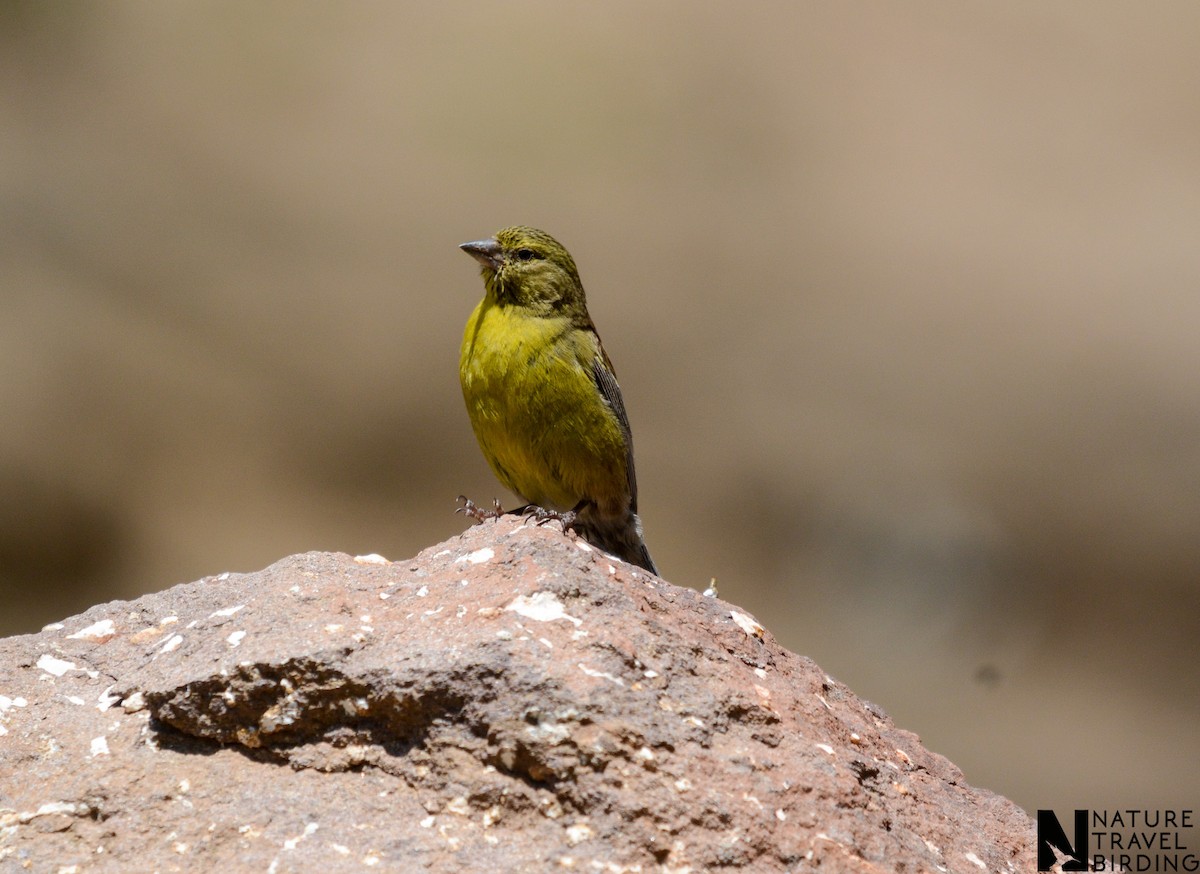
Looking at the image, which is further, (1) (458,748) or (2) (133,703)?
(2) (133,703)

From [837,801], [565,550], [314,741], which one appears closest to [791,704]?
[837,801]

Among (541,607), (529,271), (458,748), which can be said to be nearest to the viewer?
(458,748)

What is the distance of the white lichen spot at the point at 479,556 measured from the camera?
134 inches

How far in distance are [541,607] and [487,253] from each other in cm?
262

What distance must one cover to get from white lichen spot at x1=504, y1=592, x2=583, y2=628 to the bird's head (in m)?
2.32

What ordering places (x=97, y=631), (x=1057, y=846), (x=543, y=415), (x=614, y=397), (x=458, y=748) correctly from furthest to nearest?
(x=614, y=397), (x=543, y=415), (x=97, y=631), (x=1057, y=846), (x=458, y=748)

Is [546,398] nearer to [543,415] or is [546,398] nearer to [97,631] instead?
[543,415]

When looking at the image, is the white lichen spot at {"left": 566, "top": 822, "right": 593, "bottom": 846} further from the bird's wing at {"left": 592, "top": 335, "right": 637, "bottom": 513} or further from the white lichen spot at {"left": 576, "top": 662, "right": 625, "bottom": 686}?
the bird's wing at {"left": 592, "top": 335, "right": 637, "bottom": 513}

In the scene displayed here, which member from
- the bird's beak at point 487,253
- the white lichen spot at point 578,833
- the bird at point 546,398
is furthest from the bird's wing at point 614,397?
the white lichen spot at point 578,833

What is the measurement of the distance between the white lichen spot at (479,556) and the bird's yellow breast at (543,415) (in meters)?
1.47

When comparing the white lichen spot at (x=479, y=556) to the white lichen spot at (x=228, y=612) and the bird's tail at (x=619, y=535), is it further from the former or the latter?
the bird's tail at (x=619, y=535)

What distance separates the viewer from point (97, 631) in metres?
3.68

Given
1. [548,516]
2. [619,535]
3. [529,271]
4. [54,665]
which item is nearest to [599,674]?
[548,516]

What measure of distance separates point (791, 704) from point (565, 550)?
28.3 inches
